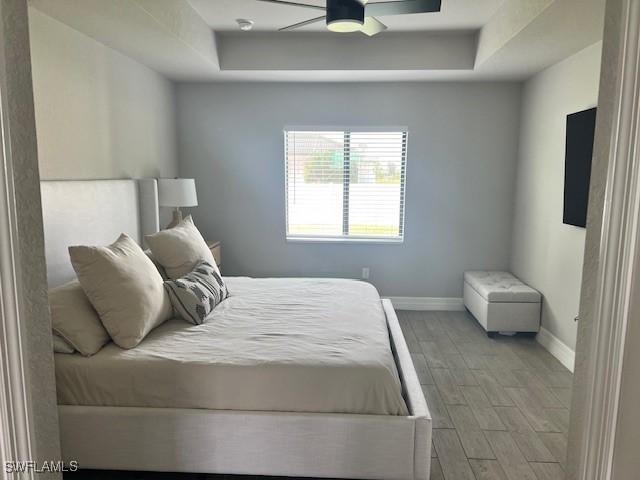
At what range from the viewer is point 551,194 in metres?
3.95

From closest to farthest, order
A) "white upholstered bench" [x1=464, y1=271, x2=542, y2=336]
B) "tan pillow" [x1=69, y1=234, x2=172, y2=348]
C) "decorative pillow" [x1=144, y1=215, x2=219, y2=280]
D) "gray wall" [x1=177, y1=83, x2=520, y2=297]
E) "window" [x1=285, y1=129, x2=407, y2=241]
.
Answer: "tan pillow" [x1=69, y1=234, x2=172, y2=348] < "decorative pillow" [x1=144, y1=215, x2=219, y2=280] < "white upholstered bench" [x1=464, y1=271, x2=542, y2=336] < "gray wall" [x1=177, y1=83, x2=520, y2=297] < "window" [x1=285, y1=129, x2=407, y2=241]

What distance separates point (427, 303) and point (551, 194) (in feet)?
5.73

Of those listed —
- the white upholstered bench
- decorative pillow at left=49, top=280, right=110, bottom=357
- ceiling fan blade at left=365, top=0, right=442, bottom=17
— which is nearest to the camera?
decorative pillow at left=49, top=280, right=110, bottom=357

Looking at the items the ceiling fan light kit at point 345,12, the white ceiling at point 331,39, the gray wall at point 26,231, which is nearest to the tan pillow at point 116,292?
the gray wall at point 26,231

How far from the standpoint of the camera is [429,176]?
4.87 m

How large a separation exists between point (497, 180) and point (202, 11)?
3251 millimetres

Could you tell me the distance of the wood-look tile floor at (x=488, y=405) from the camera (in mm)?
2303

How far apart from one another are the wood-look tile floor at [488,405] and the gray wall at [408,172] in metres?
0.88

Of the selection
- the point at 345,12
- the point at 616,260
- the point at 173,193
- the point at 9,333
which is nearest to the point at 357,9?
the point at 345,12

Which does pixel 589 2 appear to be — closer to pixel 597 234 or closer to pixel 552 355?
pixel 597 234

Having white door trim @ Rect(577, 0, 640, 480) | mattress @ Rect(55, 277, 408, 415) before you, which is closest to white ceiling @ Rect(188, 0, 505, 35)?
mattress @ Rect(55, 277, 408, 415)

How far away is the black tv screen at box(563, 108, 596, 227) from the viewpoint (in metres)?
3.20

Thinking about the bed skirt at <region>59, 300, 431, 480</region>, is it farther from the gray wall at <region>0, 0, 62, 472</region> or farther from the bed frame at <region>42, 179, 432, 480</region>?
the gray wall at <region>0, 0, 62, 472</region>

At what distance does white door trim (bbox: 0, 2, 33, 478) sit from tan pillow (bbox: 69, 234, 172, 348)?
1.28 meters
